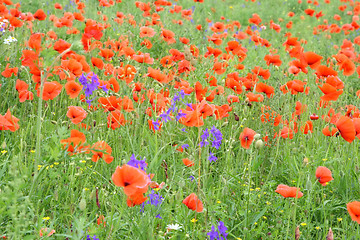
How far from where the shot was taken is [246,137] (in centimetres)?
207

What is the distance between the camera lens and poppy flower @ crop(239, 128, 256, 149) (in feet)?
6.70

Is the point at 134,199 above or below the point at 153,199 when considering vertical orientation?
above

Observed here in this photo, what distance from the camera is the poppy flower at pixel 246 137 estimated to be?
80.4 inches

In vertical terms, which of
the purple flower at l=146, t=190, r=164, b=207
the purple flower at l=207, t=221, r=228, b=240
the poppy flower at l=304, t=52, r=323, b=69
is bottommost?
the purple flower at l=207, t=221, r=228, b=240

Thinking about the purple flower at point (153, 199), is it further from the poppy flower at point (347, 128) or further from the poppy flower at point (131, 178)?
the poppy flower at point (347, 128)

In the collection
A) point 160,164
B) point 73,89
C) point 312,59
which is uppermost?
point 312,59

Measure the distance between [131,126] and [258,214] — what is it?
3.35ft

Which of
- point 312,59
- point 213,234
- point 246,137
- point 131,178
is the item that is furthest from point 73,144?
point 312,59

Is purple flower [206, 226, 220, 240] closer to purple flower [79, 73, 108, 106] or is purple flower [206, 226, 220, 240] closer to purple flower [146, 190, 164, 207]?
purple flower [146, 190, 164, 207]

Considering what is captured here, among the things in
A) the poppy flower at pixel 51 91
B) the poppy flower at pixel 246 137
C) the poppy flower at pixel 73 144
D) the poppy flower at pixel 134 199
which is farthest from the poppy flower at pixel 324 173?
the poppy flower at pixel 51 91

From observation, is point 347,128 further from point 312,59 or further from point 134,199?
point 134,199

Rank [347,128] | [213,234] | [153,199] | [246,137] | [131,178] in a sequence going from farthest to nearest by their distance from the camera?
[246,137] < [347,128] < [153,199] < [213,234] < [131,178]

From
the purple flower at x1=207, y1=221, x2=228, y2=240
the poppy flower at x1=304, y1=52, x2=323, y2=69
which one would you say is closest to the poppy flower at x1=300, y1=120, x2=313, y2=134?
the poppy flower at x1=304, y1=52, x2=323, y2=69

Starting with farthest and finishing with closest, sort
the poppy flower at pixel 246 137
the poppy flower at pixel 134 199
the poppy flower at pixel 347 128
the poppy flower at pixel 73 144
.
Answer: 1. the poppy flower at pixel 246 137
2. the poppy flower at pixel 347 128
3. the poppy flower at pixel 73 144
4. the poppy flower at pixel 134 199
